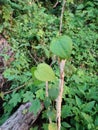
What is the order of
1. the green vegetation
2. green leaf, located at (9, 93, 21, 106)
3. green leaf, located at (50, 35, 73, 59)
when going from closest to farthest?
green leaf, located at (50, 35, 73, 59) < the green vegetation < green leaf, located at (9, 93, 21, 106)

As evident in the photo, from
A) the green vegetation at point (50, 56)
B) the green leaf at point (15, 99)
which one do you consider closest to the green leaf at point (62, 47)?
the green vegetation at point (50, 56)

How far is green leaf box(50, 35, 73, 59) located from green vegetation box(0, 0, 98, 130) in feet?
1.54

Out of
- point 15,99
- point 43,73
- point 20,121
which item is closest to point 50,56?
point 15,99

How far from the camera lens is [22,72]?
341cm

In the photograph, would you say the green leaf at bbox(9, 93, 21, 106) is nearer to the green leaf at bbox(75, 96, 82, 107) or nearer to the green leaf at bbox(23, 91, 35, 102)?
the green leaf at bbox(23, 91, 35, 102)

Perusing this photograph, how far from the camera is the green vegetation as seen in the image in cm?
272

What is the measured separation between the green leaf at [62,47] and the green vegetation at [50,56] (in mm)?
471

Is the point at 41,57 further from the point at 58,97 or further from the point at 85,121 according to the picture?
the point at 58,97

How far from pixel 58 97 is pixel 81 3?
4.18 m

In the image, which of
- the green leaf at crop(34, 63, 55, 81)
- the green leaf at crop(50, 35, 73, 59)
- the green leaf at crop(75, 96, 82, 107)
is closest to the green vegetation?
the green leaf at crop(75, 96, 82, 107)

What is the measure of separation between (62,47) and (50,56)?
1.81 metres

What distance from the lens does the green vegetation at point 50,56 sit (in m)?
→ 2.72

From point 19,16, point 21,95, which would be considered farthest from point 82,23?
point 21,95

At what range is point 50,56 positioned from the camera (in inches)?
119
